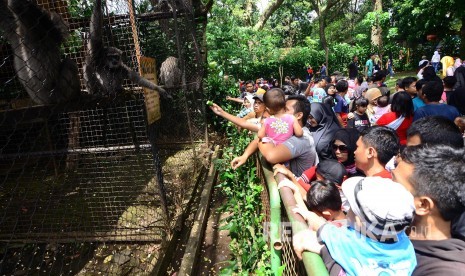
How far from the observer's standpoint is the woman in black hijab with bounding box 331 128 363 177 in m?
2.38

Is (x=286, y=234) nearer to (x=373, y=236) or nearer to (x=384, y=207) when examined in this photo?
(x=373, y=236)

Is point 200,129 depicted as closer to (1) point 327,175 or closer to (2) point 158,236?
(2) point 158,236

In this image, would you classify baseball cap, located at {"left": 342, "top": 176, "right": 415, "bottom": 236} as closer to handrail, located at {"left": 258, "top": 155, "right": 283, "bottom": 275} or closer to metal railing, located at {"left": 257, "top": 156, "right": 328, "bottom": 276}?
metal railing, located at {"left": 257, "top": 156, "right": 328, "bottom": 276}

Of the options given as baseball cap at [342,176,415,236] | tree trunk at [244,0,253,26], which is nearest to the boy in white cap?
baseball cap at [342,176,415,236]

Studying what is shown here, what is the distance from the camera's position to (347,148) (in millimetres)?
2383

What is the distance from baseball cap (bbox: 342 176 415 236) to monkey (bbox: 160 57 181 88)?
444 centimetres

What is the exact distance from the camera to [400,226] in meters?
1.10

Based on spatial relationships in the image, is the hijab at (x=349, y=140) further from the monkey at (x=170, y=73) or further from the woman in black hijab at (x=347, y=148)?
the monkey at (x=170, y=73)

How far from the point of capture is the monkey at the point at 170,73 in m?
5.16

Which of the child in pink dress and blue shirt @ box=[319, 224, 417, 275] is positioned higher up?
the child in pink dress

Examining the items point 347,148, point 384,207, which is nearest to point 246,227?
point 347,148

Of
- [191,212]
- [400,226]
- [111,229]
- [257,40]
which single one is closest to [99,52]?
[111,229]

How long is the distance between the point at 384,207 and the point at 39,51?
2.89m

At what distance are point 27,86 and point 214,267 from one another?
8.84 ft
